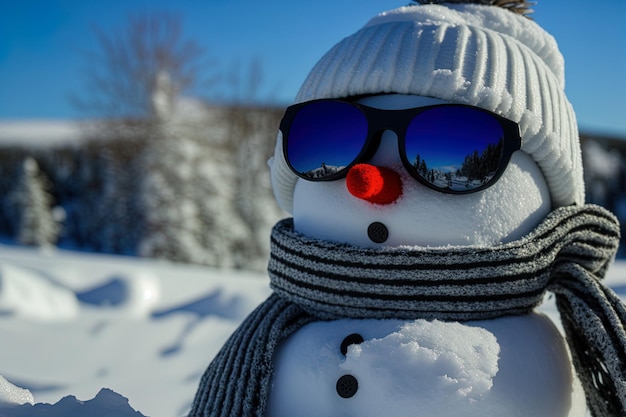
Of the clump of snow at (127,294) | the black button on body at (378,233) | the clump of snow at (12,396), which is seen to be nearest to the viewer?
the clump of snow at (12,396)

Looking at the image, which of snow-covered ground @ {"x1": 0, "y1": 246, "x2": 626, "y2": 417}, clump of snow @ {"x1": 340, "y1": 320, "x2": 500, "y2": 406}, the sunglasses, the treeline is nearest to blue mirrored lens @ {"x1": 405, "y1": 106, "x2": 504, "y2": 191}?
the sunglasses

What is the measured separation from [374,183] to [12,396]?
67 centimetres

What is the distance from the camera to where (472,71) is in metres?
0.94

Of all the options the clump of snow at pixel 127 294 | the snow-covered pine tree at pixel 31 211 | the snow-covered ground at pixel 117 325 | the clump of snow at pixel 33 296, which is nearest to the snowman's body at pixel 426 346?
the snow-covered ground at pixel 117 325

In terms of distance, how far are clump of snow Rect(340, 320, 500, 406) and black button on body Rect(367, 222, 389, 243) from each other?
15 cm

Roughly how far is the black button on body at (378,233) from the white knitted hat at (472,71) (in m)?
0.24

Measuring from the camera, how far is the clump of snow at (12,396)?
0.80 m

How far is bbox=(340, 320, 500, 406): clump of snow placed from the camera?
2.65ft

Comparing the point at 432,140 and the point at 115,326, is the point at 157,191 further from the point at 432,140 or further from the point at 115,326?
the point at 432,140

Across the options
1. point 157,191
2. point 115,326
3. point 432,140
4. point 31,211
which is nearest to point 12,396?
point 432,140

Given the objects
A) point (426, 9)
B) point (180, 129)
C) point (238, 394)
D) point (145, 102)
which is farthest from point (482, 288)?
point (145, 102)

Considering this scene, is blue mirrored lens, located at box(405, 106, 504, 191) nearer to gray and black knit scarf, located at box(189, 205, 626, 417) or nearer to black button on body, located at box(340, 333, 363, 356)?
gray and black knit scarf, located at box(189, 205, 626, 417)

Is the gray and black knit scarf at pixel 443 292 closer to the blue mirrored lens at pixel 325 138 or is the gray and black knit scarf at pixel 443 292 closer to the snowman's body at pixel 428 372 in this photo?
the snowman's body at pixel 428 372

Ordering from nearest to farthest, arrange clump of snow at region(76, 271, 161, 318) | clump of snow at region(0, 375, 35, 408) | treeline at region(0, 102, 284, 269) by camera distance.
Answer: clump of snow at region(0, 375, 35, 408) → clump of snow at region(76, 271, 161, 318) → treeline at region(0, 102, 284, 269)
